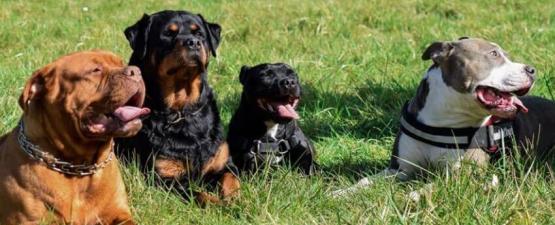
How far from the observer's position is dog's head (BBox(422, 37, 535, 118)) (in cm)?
493

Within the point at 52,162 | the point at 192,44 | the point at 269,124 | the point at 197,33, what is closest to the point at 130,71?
the point at 52,162

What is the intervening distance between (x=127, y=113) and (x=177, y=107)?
1.14 m

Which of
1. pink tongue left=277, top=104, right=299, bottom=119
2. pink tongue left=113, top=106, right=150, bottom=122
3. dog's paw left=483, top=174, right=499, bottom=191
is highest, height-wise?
pink tongue left=113, top=106, right=150, bottom=122

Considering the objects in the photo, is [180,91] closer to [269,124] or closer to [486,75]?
[269,124]

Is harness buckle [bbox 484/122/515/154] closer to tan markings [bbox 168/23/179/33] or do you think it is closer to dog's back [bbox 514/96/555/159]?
dog's back [bbox 514/96/555/159]

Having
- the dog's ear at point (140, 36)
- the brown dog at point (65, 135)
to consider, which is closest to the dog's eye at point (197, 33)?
the dog's ear at point (140, 36)

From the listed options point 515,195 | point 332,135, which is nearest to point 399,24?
point 332,135

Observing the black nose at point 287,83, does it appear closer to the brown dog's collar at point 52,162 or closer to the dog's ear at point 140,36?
the dog's ear at point 140,36

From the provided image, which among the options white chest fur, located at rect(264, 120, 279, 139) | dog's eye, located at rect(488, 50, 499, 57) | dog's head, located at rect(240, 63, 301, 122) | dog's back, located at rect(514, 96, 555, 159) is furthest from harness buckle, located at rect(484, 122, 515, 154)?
white chest fur, located at rect(264, 120, 279, 139)

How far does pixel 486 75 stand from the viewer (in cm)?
501

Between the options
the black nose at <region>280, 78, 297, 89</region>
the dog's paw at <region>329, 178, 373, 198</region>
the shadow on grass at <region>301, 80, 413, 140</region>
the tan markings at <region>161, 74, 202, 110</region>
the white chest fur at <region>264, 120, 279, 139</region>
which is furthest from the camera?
the shadow on grass at <region>301, 80, 413, 140</region>

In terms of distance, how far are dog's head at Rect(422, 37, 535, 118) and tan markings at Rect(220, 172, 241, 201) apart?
57.0 inches

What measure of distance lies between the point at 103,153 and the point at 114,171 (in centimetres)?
14

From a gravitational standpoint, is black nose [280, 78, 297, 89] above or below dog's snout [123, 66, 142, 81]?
below
